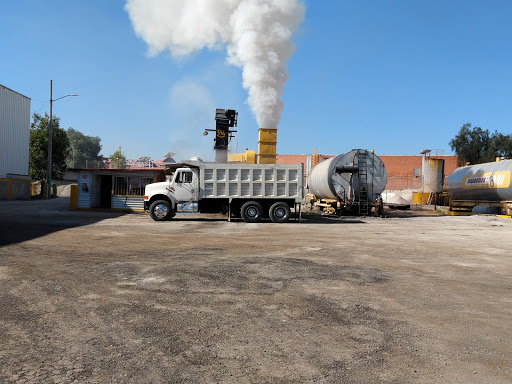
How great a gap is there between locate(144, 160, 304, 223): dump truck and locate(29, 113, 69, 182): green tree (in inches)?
1412

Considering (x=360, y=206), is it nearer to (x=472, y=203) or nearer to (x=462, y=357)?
(x=472, y=203)

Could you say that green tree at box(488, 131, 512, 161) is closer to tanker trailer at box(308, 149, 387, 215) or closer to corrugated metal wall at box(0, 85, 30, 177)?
tanker trailer at box(308, 149, 387, 215)

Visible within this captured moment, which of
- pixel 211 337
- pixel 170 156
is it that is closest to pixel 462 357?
pixel 211 337

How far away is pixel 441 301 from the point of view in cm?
579

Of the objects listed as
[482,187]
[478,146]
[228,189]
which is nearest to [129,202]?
[228,189]

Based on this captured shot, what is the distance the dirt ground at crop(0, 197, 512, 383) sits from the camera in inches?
138

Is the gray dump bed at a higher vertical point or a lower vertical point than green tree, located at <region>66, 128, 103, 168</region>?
lower

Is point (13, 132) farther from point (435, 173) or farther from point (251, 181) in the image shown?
point (435, 173)

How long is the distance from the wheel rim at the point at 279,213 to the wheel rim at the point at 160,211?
5.23 metres

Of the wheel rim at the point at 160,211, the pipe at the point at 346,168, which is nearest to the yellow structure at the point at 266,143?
the pipe at the point at 346,168

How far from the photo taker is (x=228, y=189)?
1839 cm

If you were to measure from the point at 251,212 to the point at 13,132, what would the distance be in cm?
3416

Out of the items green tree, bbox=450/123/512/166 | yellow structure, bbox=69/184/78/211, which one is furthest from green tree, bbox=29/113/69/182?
green tree, bbox=450/123/512/166

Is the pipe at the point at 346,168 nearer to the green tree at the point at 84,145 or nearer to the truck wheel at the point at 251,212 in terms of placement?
the truck wheel at the point at 251,212
